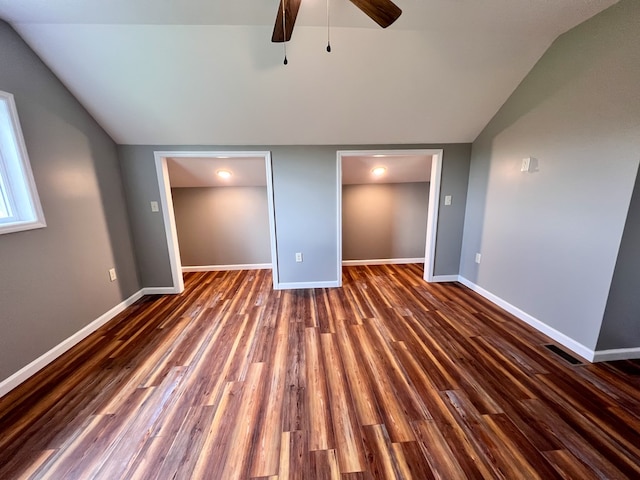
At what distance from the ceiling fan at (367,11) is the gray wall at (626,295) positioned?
1833mm

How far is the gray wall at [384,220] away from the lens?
4.04 meters

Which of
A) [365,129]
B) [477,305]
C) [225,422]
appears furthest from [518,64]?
[225,422]

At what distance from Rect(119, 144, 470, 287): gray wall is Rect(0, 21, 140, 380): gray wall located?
28 centimetres

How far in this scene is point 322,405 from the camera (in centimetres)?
154

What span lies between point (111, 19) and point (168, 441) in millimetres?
2746

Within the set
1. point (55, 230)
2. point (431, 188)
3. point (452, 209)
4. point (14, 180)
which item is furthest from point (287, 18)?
point (452, 209)

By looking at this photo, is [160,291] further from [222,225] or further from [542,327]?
[542,327]

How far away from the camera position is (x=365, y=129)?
9.01ft

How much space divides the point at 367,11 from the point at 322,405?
225cm

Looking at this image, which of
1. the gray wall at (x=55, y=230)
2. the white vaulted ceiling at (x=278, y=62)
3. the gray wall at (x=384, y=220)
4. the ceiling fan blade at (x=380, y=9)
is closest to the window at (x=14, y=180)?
the gray wall at (x=55, y=230)

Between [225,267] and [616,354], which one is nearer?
[616,354]

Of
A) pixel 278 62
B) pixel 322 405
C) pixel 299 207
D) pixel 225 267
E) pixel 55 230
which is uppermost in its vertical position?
pixel 278 62

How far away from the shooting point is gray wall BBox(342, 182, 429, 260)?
13.2 ft

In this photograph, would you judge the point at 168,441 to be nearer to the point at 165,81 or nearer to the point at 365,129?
the point at 165,81
